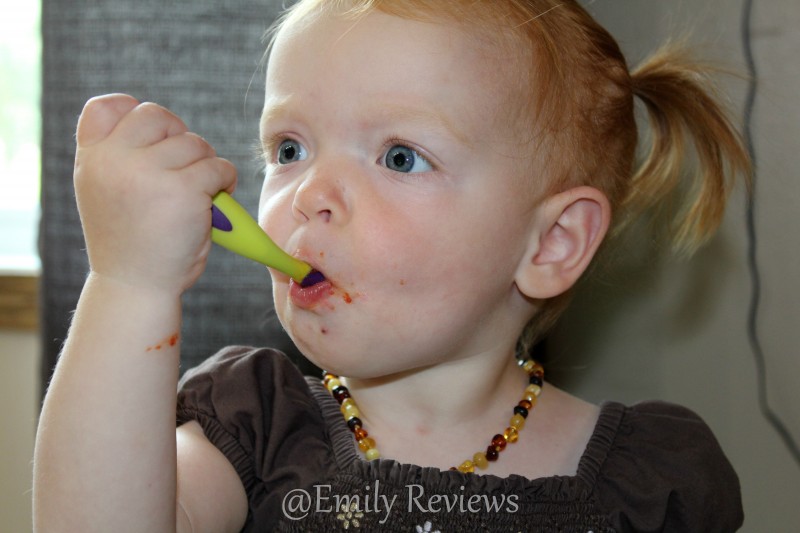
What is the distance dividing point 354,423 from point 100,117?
0.41 meters

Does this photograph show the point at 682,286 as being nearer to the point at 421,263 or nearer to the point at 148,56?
the point at 421,263

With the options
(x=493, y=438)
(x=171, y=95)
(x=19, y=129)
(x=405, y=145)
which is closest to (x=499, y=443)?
(x=493, y=438)

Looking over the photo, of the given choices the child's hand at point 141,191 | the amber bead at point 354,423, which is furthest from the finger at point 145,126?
the amber bead at point 354,423

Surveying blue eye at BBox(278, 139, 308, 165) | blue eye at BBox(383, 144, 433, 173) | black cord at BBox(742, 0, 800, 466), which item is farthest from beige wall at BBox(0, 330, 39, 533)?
black cord at BBox(742, 0, 800, 466)

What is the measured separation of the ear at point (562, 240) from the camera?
0.92 m

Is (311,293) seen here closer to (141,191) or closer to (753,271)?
(141,191)

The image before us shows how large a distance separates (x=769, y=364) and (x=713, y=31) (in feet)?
1.34

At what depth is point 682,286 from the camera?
1.23 metres

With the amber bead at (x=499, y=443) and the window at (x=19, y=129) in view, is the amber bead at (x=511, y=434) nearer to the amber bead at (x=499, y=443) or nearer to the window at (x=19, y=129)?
the amber bead at (x=499, y=443)

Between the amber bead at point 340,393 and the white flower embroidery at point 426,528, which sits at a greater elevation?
the amber bead at point 340,393

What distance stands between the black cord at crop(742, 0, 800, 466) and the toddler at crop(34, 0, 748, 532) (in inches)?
6.8

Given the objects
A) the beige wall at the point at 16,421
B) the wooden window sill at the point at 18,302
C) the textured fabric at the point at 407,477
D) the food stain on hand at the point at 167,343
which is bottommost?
the beige wall at the point at 16,421

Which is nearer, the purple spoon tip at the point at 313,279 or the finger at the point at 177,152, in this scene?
the finger at the point at 177,152

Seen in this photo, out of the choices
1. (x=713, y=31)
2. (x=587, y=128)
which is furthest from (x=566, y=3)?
(x=713, y=31)
